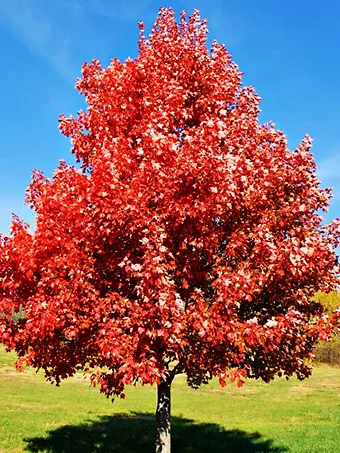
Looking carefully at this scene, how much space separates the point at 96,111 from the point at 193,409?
2472 cm

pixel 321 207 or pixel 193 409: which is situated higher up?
pixel 321 207

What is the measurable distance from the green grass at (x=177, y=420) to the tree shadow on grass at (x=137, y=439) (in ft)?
0.12

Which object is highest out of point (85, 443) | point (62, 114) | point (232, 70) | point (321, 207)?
point (232, 70)

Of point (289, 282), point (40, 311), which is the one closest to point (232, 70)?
point (289, 282)

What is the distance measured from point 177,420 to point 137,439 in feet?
20.7

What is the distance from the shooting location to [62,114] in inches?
578

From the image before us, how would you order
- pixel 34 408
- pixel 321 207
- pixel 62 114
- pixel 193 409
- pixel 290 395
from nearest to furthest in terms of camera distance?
pixel 321 207 → pixel 62 114 → pixel 34 408 → pixel 193 409 → pixel 290 395

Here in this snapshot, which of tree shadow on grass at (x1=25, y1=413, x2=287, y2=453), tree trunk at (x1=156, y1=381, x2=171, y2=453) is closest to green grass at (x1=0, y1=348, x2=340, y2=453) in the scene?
tree shadow on grass at (x1=25, y1=413, x2=287, y2=453)

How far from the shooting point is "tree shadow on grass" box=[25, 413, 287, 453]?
1825cm

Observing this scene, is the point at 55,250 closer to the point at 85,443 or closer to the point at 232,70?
the point at 232,70

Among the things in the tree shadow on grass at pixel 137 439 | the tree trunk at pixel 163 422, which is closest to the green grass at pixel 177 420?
the tree shadow on grass at pixel 137 439

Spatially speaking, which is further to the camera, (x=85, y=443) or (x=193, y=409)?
(x=193, y=409)

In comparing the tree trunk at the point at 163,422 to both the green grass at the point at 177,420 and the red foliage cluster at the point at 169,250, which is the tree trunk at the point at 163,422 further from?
the green grass at the point at 177,420

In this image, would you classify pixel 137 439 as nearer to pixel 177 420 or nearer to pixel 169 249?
pixel 177 420
